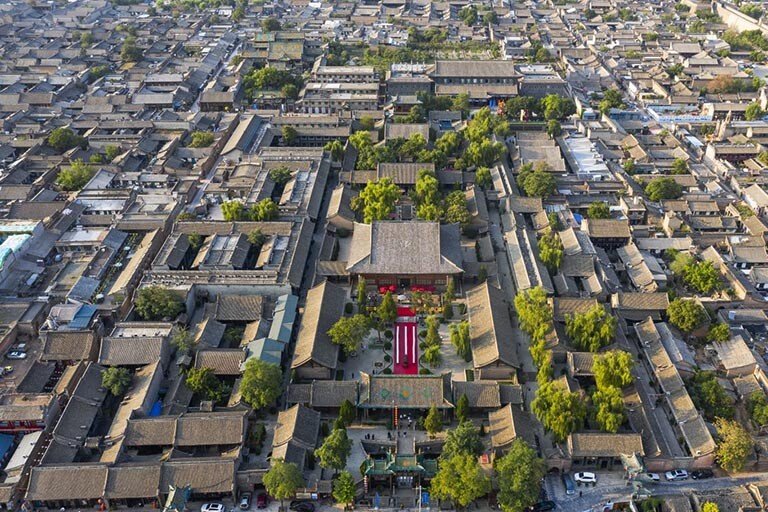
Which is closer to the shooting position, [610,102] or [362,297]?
[362,297]

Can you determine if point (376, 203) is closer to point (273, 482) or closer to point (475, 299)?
point (475, 299)

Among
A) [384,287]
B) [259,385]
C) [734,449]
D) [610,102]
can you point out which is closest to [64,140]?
[384,287]

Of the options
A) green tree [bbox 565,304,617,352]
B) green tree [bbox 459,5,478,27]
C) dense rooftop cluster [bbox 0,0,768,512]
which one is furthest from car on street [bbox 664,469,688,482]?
green tree [bbox 459,5,478,27]

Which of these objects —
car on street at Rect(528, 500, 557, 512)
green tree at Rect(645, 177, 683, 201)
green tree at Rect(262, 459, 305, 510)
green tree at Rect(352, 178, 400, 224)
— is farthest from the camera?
green tree at Rect(645, 177, 683, 201)

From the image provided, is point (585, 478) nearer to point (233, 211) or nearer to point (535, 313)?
point (535, 313)

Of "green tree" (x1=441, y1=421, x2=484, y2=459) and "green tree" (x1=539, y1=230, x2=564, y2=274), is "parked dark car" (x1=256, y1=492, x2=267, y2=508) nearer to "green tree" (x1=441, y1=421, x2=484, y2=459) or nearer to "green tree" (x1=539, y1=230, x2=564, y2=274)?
"green tree" (x1=441, y1=421, x2=484, y2=459)
